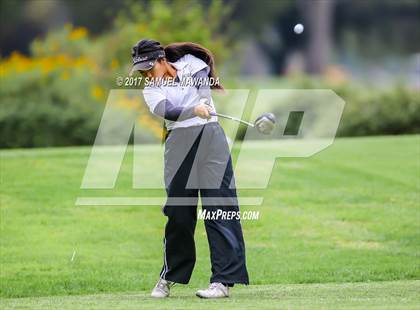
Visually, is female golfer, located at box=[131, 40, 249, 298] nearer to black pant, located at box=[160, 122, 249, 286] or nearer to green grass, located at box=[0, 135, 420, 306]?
black pant, located at box=[160, 122, 249, 286]

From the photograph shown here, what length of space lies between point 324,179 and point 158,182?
222cm

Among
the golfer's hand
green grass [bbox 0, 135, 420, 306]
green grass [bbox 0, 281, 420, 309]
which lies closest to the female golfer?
the golfer's hand

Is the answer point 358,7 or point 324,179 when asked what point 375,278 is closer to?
point 324,179

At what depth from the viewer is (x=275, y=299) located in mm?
7801

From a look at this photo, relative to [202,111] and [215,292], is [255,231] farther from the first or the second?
[202,111]

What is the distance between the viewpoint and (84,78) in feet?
69.7

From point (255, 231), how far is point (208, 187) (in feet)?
12.9

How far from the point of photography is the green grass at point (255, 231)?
1002cm

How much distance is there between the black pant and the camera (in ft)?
25.5

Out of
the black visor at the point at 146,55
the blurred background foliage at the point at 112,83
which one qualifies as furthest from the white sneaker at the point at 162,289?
the blurred background foliage at the point at 112,83

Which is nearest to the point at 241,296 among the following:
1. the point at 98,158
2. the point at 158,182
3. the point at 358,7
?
the point at 158,182

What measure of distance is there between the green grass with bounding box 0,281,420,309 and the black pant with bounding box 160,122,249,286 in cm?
31

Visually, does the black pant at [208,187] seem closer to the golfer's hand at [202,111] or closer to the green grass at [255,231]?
the golfer's hand at [202,111]

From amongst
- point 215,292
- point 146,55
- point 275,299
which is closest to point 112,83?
point 146,55
